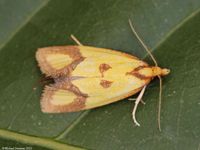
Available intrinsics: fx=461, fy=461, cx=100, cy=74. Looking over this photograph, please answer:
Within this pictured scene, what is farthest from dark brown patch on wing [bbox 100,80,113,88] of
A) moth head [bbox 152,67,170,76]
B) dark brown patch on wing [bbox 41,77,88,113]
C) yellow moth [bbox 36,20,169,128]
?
moth head [bbox 152,67,170,76]

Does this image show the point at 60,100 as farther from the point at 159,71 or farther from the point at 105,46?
the point at 159,71

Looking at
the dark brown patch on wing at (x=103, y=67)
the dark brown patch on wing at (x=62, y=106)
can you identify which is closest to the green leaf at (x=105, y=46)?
the dark brown patch on wing at (x=62, y=106)

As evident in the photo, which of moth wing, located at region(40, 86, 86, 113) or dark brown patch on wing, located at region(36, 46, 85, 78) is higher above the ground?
dark brown patch on wing, located at region(36, 46, 85, 78)

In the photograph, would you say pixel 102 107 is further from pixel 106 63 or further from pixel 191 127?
pixel 191 127

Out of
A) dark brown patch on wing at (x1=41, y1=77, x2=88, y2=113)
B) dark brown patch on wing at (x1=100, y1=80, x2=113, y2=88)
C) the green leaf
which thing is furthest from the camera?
dark brown patch on wing at (x1=100, y1=80, x2=113, y2=88)

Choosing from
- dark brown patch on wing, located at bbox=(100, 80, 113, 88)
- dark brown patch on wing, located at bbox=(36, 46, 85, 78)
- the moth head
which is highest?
dark brown patch on wing, located at bbox=(36, 46, 85, 78)

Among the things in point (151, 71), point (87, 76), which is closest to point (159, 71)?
point (151, 71)

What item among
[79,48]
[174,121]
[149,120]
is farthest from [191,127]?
[79,48]

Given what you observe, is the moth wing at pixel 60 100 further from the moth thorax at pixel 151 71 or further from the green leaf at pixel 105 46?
the moth thorax at pixel 151 71

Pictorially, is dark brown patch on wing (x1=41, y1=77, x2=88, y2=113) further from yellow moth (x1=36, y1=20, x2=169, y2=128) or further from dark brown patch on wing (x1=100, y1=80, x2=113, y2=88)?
dark brown patch on wing (x1=100, y1=80, x2=113, y2=88)
